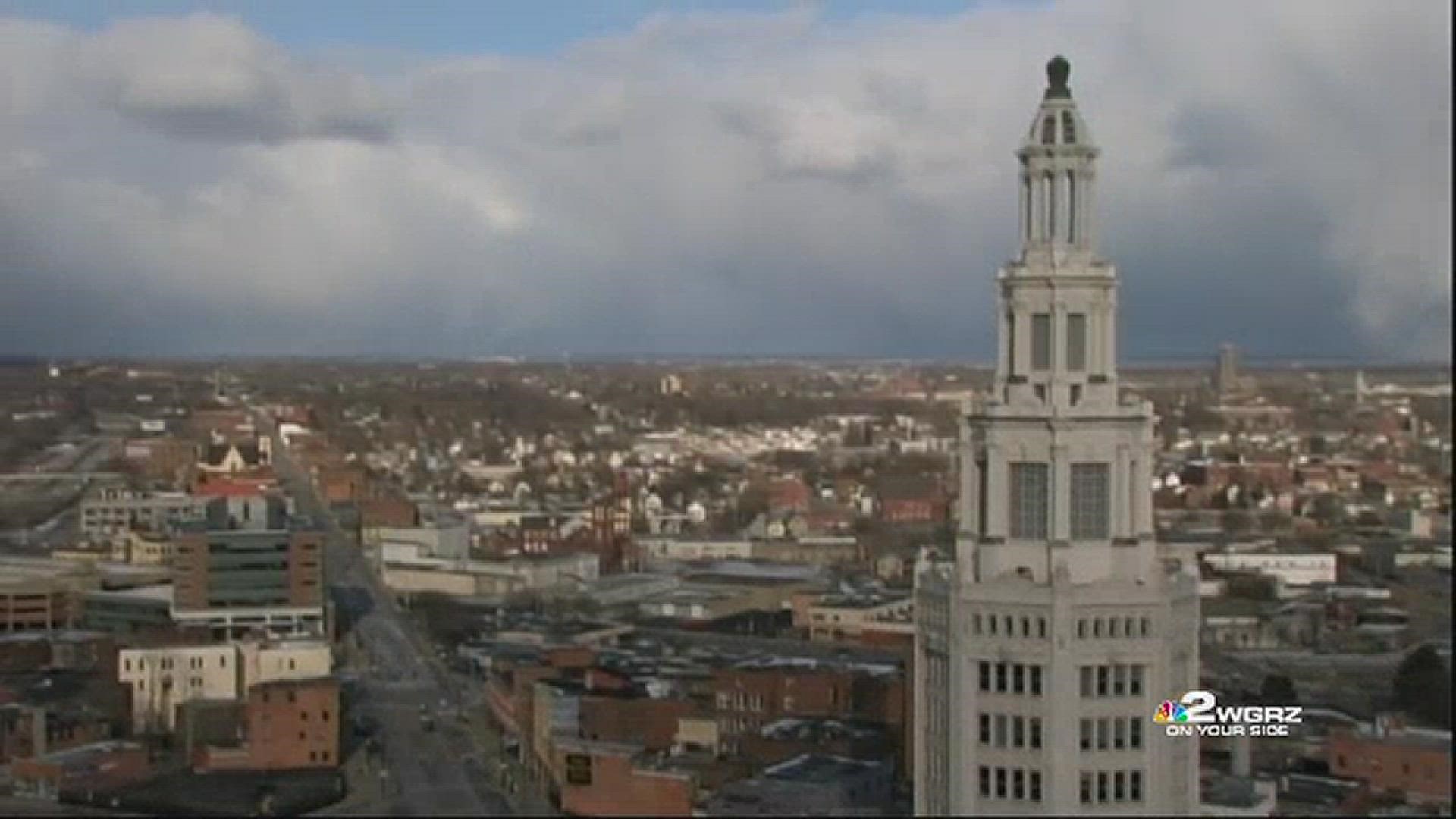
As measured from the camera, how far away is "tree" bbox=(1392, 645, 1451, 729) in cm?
1095

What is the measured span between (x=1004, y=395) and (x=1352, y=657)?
11.4m

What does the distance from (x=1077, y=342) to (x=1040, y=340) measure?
7 centimetres

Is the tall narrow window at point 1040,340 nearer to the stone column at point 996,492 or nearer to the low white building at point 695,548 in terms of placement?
the stone column at point 996,492

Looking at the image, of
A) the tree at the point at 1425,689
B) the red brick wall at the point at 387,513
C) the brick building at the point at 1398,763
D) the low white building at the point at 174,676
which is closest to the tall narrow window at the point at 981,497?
the brick building at the point at 1398,763

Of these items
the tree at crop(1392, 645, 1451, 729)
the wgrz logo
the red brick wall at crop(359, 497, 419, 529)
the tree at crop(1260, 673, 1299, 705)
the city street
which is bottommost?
the city street

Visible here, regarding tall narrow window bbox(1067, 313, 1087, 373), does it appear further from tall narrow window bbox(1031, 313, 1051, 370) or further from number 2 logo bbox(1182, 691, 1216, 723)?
number 2 logo bbox(1182, 691, 1216, 723)

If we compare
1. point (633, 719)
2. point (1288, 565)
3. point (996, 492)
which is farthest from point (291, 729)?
point (1288, 565)

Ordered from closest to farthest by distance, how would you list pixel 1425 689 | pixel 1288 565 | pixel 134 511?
1. pixel 1425 689
2. pixel 134 511
3. pixel 1288 565

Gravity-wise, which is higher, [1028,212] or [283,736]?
[1028,212]

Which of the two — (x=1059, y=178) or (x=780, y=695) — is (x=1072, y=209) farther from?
(x=780, y=695)

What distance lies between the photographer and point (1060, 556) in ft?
11.5

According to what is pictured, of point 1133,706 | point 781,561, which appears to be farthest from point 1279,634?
point 1133,706

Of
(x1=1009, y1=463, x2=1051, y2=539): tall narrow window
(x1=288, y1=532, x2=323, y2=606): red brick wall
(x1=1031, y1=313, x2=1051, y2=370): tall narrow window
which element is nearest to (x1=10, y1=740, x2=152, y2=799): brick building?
(x1=288, y1=532, x2=323, y2=606): red brick wall

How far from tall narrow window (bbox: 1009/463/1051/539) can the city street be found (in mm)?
6712
